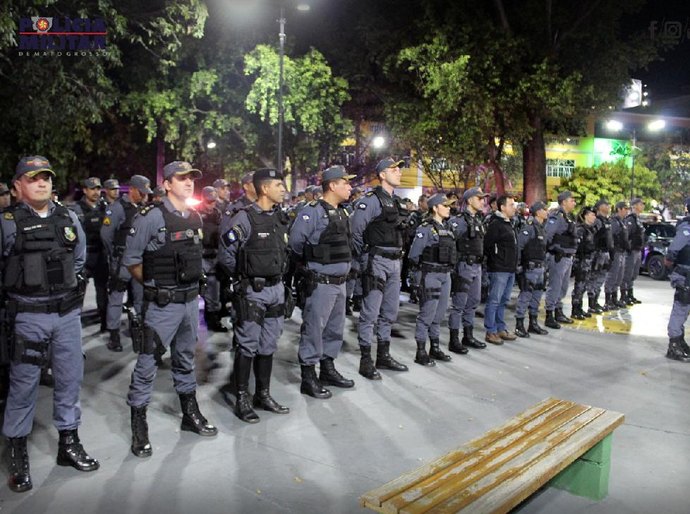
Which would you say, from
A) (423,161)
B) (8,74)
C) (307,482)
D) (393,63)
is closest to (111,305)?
(307,482)

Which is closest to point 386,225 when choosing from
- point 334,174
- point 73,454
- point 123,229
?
point 334,174

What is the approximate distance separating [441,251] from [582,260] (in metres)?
4.93

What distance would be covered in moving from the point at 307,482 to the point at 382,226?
3336 mm

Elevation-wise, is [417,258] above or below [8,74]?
below

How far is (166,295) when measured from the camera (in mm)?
4953

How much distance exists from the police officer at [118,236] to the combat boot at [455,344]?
13.2 ft

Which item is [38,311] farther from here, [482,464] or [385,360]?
[385,360]

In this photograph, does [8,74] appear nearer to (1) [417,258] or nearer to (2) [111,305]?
(2) [111,305]

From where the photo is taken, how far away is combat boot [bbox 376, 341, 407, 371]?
24.7 ft

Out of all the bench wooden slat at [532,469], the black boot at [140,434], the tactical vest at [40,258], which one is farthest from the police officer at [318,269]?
the bench wooden slat at [532,469]

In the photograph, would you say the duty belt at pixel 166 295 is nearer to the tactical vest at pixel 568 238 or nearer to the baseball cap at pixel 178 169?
the baseball cap at pixel 178 169

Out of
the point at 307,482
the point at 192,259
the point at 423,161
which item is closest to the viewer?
the point at 307,482

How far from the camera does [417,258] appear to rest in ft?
25.8

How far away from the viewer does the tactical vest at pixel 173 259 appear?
4.98 metres
